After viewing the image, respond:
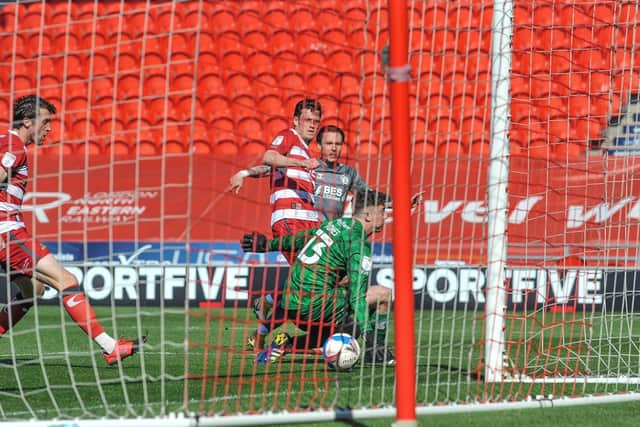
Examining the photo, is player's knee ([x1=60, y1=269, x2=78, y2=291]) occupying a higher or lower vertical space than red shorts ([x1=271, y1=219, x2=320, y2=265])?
lower

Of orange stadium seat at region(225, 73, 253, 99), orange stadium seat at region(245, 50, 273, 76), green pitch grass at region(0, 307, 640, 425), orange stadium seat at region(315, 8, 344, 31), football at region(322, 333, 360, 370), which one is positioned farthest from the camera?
orange stadium seat at region(315, 8, 344, 31)

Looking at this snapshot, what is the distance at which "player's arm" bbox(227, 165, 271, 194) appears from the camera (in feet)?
22.1

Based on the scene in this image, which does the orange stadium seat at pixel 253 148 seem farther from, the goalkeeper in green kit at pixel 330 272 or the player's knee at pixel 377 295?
the goalkeeper in green kit at pixel 330 272

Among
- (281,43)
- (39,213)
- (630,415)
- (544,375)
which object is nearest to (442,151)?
(281,43)

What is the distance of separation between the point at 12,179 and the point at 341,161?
2864mm

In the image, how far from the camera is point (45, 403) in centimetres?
532

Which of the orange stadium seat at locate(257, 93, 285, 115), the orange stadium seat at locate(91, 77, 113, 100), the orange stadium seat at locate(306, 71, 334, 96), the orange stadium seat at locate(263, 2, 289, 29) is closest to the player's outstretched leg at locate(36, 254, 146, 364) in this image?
the orange stadium seat at locate(257, 93, 285, 115)

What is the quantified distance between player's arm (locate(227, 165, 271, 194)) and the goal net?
30 cm

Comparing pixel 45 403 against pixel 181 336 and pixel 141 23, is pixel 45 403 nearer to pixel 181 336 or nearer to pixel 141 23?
pixel 181 336

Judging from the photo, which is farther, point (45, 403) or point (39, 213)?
point (39, 213)

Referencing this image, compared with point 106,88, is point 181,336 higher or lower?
lower

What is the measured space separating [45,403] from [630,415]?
3.03 m

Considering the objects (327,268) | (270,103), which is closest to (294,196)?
(327,268)

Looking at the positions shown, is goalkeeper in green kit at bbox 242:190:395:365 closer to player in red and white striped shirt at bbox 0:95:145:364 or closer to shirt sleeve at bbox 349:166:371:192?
shirt sleeve at bbox 349:166:371:192
